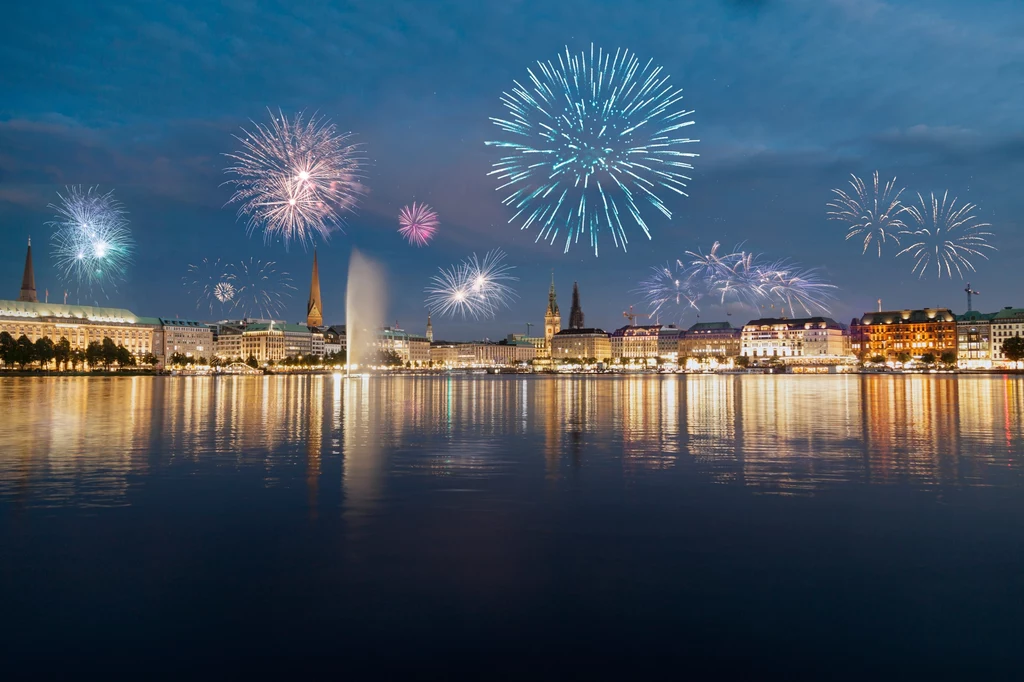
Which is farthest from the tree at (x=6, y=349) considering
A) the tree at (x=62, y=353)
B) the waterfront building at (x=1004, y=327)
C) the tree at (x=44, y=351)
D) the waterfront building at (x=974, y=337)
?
the waterfront building at (x=1004, y=327)

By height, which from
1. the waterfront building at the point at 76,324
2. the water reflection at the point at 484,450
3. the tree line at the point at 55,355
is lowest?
the water reflection at the point at 484,450

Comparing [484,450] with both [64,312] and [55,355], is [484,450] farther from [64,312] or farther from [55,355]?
[64,312]

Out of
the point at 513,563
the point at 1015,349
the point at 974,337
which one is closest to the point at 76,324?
the point at 513,563

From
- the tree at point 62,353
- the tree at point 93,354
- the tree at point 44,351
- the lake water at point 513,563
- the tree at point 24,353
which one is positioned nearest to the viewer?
the lake water at point 513,563

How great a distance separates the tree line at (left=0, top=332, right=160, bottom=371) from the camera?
11800cm

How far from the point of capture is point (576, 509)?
1359 centimetres

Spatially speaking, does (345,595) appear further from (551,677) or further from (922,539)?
(922,539)

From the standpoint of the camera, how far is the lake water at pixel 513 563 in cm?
727

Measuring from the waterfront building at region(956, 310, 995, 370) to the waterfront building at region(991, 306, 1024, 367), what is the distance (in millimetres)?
1014

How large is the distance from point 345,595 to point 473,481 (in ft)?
26.6

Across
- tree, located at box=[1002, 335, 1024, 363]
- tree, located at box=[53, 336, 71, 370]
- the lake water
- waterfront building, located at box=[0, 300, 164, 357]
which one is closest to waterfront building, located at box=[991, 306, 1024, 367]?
tree, located at box=[1002, 335, 1024, 363]

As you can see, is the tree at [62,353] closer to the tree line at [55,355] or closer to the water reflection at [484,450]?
the tree line at [55,355]

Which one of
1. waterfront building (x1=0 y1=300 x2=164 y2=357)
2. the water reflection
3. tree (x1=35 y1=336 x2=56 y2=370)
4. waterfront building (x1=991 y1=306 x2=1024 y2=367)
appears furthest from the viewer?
waterfront building (x1=991 y1=306 x2=1024 y2=367)

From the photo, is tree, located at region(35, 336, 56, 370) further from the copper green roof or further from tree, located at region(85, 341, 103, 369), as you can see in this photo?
the copper green roof
